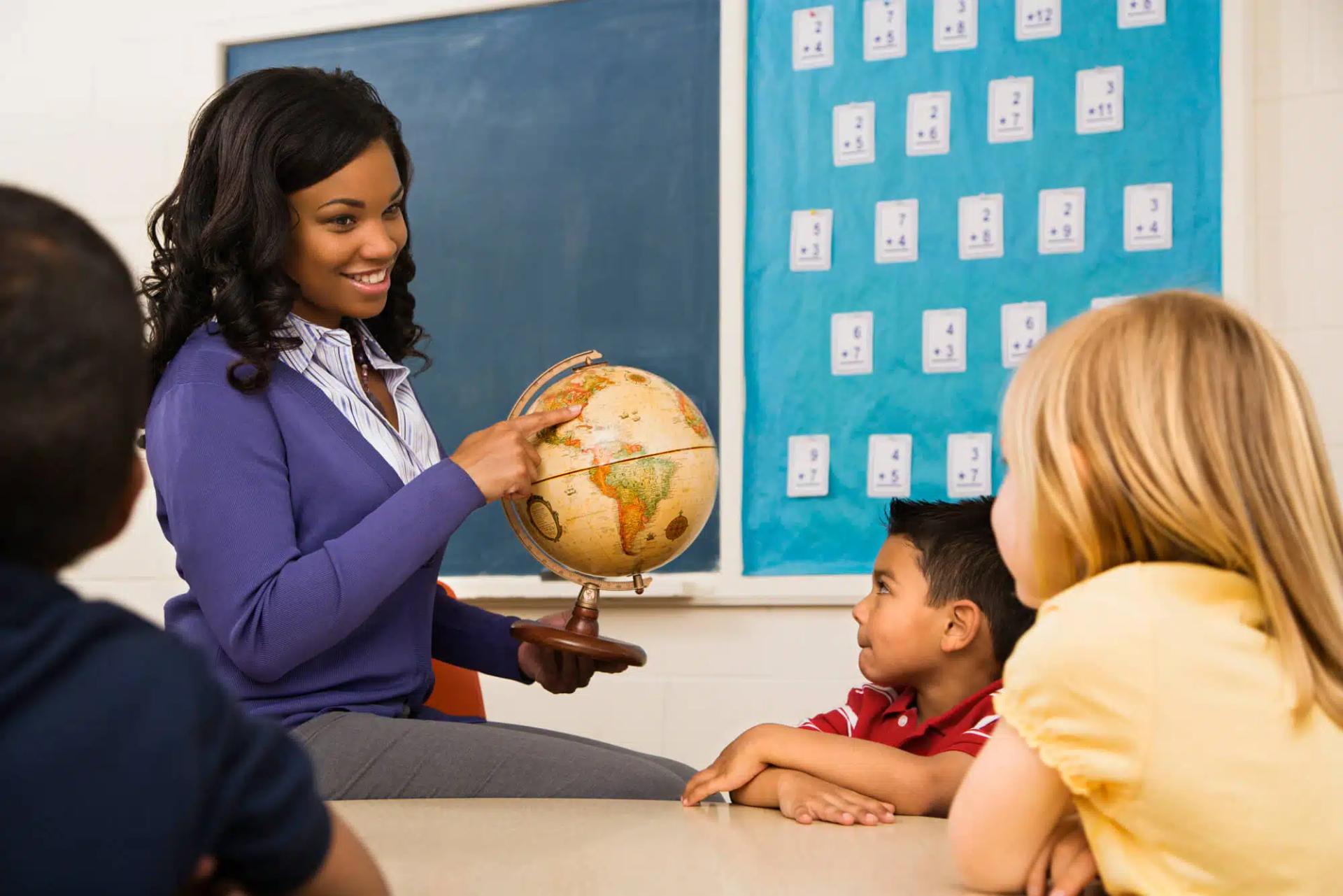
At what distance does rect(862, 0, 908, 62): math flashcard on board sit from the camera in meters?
3.24

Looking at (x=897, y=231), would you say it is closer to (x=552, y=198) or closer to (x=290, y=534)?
(x=552, y=198)

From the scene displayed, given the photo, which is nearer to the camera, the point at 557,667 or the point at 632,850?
the point at 632,850

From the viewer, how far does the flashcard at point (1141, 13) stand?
3037 millimetres

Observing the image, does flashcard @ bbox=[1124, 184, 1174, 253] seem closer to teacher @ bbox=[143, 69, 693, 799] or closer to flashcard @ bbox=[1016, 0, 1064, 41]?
flashcard @ bbox=[1016, 0, 1064, 41]

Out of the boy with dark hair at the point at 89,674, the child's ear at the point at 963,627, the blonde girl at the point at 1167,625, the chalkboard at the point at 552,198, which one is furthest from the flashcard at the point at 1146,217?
the boy with dark hair at the point at 89,674

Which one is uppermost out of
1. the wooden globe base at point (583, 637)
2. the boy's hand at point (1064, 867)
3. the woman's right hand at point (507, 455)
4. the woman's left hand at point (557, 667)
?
the woman's right hand at point (507, 455)

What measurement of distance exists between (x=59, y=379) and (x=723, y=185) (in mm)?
2751

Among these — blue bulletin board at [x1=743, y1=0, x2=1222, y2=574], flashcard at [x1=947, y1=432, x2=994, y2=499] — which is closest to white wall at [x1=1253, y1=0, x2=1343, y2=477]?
blue bulletin board at [x1=743, y1=0, x2=1222, y2=574]

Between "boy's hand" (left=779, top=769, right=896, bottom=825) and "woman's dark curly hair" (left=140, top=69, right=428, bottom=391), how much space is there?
91cm

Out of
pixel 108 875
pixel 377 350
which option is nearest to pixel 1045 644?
pixel 108 875

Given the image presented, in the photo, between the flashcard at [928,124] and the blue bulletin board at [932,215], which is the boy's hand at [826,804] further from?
the flashcard at [928,124]

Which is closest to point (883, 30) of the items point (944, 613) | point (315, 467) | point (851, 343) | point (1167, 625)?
point (851, 343)

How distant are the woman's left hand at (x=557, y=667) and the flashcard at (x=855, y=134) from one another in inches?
64.5

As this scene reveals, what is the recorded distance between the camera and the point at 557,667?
2.16m
